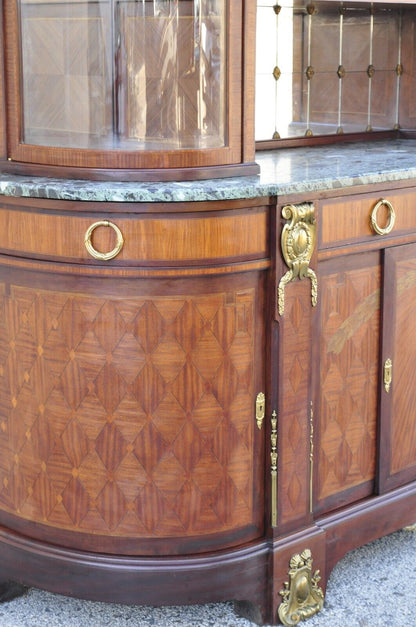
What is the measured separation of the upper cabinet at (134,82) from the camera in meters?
2.43

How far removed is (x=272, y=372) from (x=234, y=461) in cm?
23

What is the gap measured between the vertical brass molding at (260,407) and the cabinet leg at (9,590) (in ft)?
2.62

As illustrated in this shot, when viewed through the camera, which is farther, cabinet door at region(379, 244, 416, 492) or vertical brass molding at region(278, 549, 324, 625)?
cabinet door at region(379, 244, 416, 492)

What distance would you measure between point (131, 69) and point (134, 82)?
0.03m

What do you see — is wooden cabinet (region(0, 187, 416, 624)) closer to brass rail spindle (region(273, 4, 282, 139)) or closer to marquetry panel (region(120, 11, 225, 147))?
marquetry panel (region(120, 11, 225, 147))

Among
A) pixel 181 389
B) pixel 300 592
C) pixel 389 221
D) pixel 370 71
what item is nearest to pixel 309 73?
pixel 370 71

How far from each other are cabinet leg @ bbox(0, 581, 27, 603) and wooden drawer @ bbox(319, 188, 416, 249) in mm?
1200

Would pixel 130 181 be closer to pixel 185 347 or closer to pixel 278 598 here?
pixel 185 347

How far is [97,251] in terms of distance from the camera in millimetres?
2346

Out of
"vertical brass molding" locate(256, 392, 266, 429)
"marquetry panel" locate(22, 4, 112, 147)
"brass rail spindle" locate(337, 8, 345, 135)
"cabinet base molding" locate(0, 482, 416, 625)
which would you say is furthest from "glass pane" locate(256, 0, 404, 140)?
"cabinet base molding" locate(0, 482, 416, 625)

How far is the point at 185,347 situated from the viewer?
7.90 feet

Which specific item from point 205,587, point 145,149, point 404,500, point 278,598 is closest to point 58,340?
point 145,149

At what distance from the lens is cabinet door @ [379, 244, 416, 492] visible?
282 cm

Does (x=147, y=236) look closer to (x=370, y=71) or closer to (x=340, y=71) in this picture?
(x=340, y=71)
